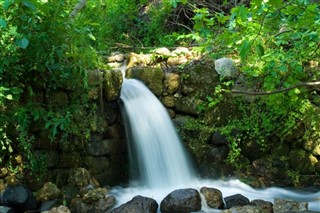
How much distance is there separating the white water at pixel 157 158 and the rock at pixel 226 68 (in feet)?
3.38

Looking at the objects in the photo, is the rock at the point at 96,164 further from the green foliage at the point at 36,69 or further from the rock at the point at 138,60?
the rock at the point at 138,60

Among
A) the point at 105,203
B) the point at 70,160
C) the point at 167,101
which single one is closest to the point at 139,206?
the point at 105,203

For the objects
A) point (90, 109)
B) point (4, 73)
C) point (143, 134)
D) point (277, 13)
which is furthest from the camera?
point (143, 134)

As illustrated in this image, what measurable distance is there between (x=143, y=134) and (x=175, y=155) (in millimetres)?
550

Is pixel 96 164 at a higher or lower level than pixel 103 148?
lower

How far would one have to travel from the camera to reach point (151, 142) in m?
5.27

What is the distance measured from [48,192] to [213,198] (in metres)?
1.79

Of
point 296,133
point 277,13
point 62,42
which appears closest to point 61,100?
point 62,42

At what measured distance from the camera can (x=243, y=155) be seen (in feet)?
18.2

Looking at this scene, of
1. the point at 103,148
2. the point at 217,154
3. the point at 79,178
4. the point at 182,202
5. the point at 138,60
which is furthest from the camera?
the point at 138,60

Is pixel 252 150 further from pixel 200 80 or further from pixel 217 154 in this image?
pixel 200 80

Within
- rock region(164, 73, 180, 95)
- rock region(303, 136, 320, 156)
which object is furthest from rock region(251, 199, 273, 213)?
rock region(164, 73, 180, 95)

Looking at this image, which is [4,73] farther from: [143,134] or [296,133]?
[296,133]

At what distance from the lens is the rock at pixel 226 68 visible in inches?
226
